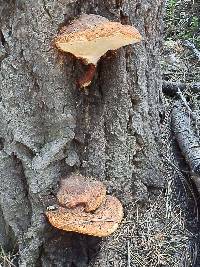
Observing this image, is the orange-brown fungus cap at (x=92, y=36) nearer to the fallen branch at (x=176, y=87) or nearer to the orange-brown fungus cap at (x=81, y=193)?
the orange-brown fungus cap at (x=81, y=193)

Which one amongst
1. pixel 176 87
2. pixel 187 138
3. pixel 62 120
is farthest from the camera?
pixel 176 87

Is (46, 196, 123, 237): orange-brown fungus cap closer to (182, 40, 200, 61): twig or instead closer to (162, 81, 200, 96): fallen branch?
(162, 81, 200, 96): fallen branch

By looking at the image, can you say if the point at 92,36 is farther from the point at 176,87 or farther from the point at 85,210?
the point at 176,87

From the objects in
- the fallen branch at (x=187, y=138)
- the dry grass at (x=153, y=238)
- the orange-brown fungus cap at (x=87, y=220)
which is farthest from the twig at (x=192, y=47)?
the orange-brown fungus cap at (x=87, y=220)

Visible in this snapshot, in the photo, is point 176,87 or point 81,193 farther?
point 176,87

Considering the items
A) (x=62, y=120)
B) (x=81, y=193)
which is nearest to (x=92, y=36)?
(x=62, y=120)

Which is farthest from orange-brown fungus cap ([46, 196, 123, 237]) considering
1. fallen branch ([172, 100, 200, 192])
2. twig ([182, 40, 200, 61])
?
twig ([182, 40, 200, 61])
